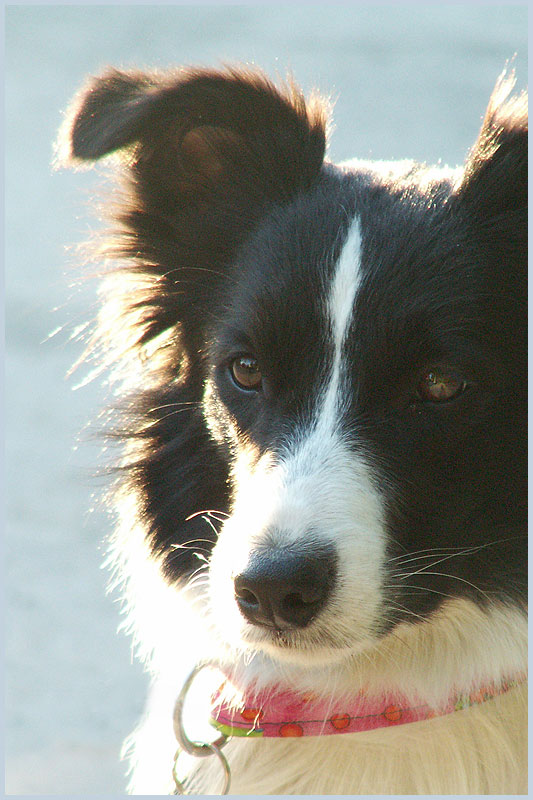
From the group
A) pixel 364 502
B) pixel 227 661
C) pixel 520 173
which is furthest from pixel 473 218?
pixel 227 661

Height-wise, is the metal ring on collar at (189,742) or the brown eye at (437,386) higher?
the brown eye at (437,386)

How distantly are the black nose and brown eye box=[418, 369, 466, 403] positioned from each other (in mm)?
434

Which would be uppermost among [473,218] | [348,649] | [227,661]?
[473,218]

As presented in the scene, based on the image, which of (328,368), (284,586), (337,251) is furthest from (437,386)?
(284,586)

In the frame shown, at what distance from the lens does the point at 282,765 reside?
7.43 ft

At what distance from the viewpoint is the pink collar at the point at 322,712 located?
2.21 m

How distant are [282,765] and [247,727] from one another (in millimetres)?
126

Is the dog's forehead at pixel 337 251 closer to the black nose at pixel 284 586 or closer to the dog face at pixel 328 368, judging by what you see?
the dog face at pixel 328 368

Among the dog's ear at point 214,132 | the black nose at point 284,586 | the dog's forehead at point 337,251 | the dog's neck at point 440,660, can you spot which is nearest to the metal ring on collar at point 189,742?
the dog's neck at point 440,660

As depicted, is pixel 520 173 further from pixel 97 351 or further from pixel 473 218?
pixel 97 351

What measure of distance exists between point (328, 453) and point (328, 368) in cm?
19

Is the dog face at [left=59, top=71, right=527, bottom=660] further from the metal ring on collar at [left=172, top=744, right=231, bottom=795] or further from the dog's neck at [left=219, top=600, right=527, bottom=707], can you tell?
the metal ring on collar at [left=172, top=744, right=231, bottom=795]

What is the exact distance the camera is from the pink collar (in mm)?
2207

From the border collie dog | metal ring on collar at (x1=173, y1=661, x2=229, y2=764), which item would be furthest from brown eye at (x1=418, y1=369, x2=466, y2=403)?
metal ring on collar at (x1=173, y1=661, x2=229, y2=764)
